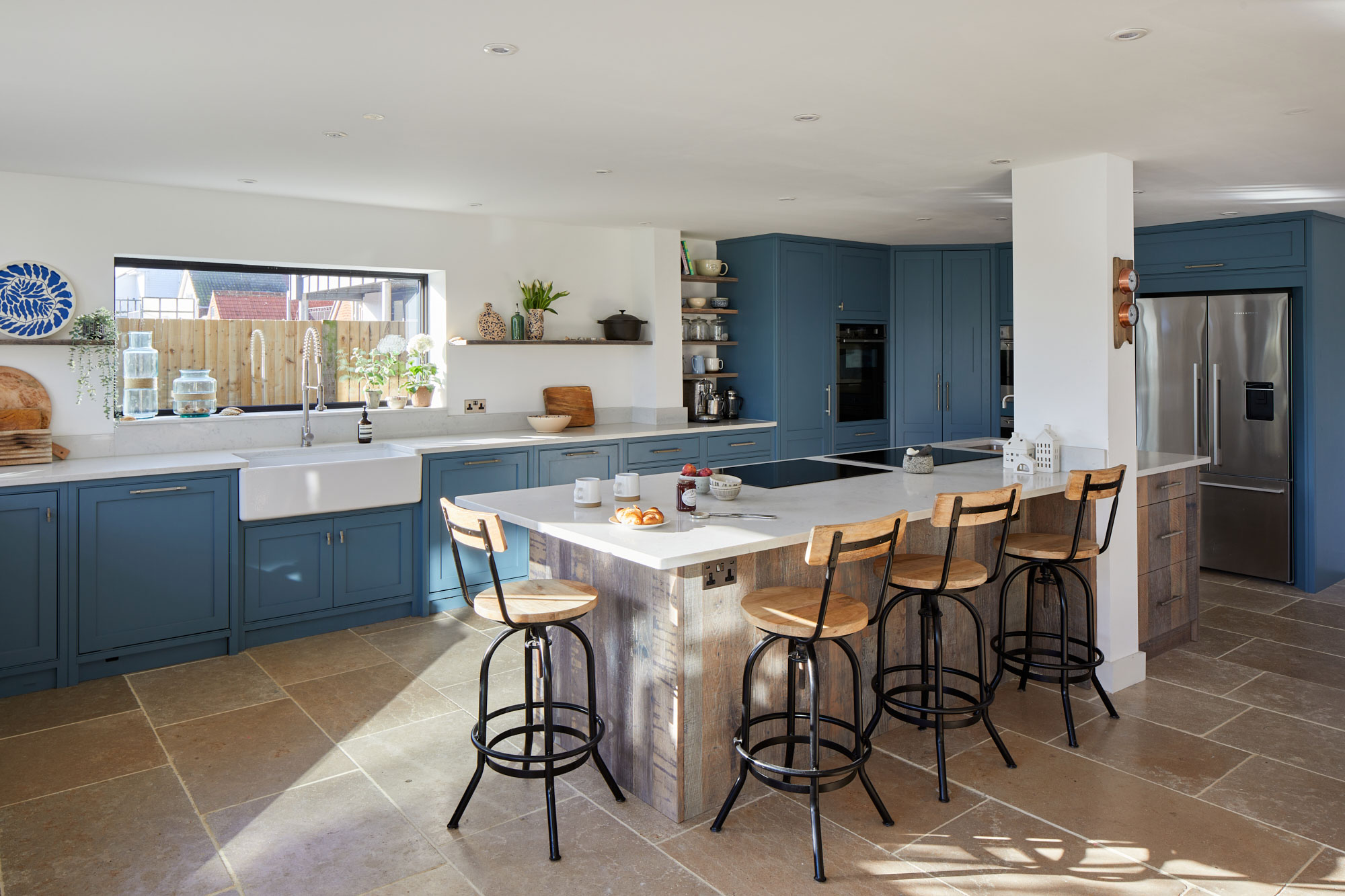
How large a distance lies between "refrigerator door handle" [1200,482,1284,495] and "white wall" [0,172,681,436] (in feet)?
11.4

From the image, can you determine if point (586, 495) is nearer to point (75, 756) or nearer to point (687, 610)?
point (687, 610)

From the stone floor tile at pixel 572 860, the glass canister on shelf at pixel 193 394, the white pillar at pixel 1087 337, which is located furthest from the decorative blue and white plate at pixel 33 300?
the white pillar at pixel 1087 337

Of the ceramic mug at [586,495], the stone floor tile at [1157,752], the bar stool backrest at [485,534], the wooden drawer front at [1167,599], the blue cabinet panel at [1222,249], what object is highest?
the blue cabinet panel at [1222,249]

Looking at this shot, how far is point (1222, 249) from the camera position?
5.65 metres

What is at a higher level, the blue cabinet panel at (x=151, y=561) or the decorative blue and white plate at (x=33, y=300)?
the decorative blue and white plate at (x=33, y=300)

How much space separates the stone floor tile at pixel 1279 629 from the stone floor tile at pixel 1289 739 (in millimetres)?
1134

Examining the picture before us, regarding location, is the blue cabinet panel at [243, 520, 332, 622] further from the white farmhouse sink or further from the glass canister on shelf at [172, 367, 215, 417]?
the glass canister on shelf at [172, 367, 215, 417]

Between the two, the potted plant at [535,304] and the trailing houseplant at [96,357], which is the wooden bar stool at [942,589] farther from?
the trailing houseplant at [96,357]

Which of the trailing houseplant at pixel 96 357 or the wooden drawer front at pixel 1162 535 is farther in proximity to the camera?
the trailing houseplant at pixel 96 357

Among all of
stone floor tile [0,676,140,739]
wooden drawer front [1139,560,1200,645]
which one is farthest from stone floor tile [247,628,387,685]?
wooden drawer front [1139,560,1200,645]

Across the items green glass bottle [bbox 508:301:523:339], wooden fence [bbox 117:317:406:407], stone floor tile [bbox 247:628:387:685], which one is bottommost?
stone floor tile [bbox 247:628:387:685]

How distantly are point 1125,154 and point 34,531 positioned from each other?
15.9 feet

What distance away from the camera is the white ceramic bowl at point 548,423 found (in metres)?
5.61

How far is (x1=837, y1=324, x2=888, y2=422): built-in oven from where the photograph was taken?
6793 mm
